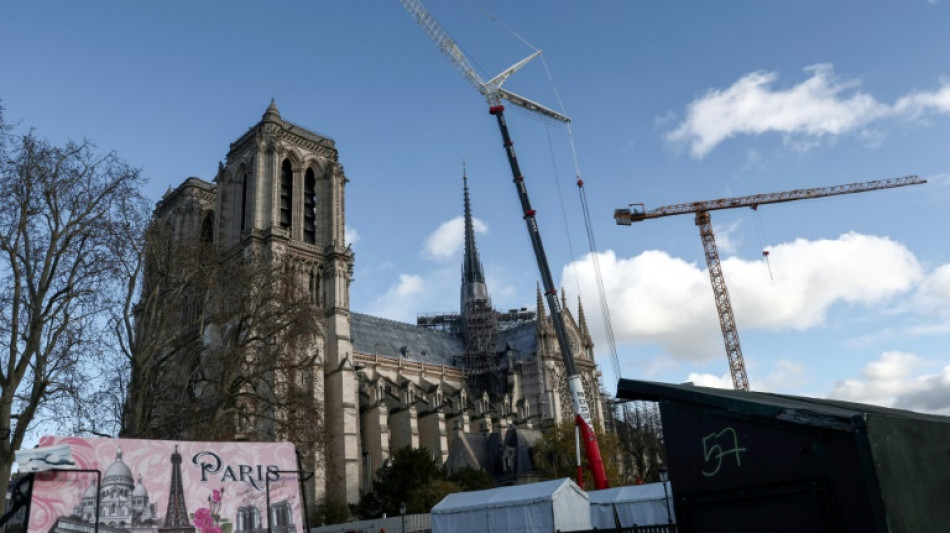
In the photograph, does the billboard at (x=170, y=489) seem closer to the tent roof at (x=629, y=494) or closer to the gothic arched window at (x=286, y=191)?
the tent roof at (x=629, y=494)

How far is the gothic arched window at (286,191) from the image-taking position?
5609 centimetres

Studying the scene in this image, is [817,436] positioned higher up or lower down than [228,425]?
lower down

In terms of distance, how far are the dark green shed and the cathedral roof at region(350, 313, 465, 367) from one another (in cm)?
5967

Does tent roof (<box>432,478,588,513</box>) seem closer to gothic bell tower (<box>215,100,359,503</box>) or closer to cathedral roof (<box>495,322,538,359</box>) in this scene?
gothic bell tower (<box>215,100,359,503</box>)

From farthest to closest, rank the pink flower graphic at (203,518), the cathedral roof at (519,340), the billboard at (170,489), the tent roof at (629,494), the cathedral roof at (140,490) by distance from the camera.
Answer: the cathedral roof at (519,340), the tent roof at (629,494), the pink flower graphic at (203,518), the cathedral roof at (140,490), the billboard at (170,489)

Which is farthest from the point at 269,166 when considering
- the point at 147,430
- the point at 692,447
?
the point at 692,447

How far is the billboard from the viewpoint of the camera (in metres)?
8.84

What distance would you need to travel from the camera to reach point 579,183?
49.2 metres

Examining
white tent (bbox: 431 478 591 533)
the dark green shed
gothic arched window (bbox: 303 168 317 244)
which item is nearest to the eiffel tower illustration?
the dark green shed

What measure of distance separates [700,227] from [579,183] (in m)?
39.9

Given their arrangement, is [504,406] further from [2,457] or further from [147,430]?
[2,457]

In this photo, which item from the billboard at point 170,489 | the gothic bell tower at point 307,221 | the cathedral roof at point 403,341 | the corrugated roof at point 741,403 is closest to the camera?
the corrugated roof at point 741,403

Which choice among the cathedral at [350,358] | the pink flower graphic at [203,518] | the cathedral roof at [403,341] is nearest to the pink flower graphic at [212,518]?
the pink flower graphic at [203,518]

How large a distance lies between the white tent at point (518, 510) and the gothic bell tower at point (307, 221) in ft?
82.2
